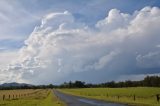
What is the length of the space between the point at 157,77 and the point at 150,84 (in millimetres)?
6062

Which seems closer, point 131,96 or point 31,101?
point 31,101

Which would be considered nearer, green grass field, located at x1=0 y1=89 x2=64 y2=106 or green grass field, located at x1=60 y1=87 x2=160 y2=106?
green grass field, located at x1=0 y1=89 x2=64 y2=106

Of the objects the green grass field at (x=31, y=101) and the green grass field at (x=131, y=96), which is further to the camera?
the green grass field at (x=131, y=96)

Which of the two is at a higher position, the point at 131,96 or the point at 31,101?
the point at 131,96

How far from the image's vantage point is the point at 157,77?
19462 centimetres

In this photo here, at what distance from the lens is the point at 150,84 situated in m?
197
